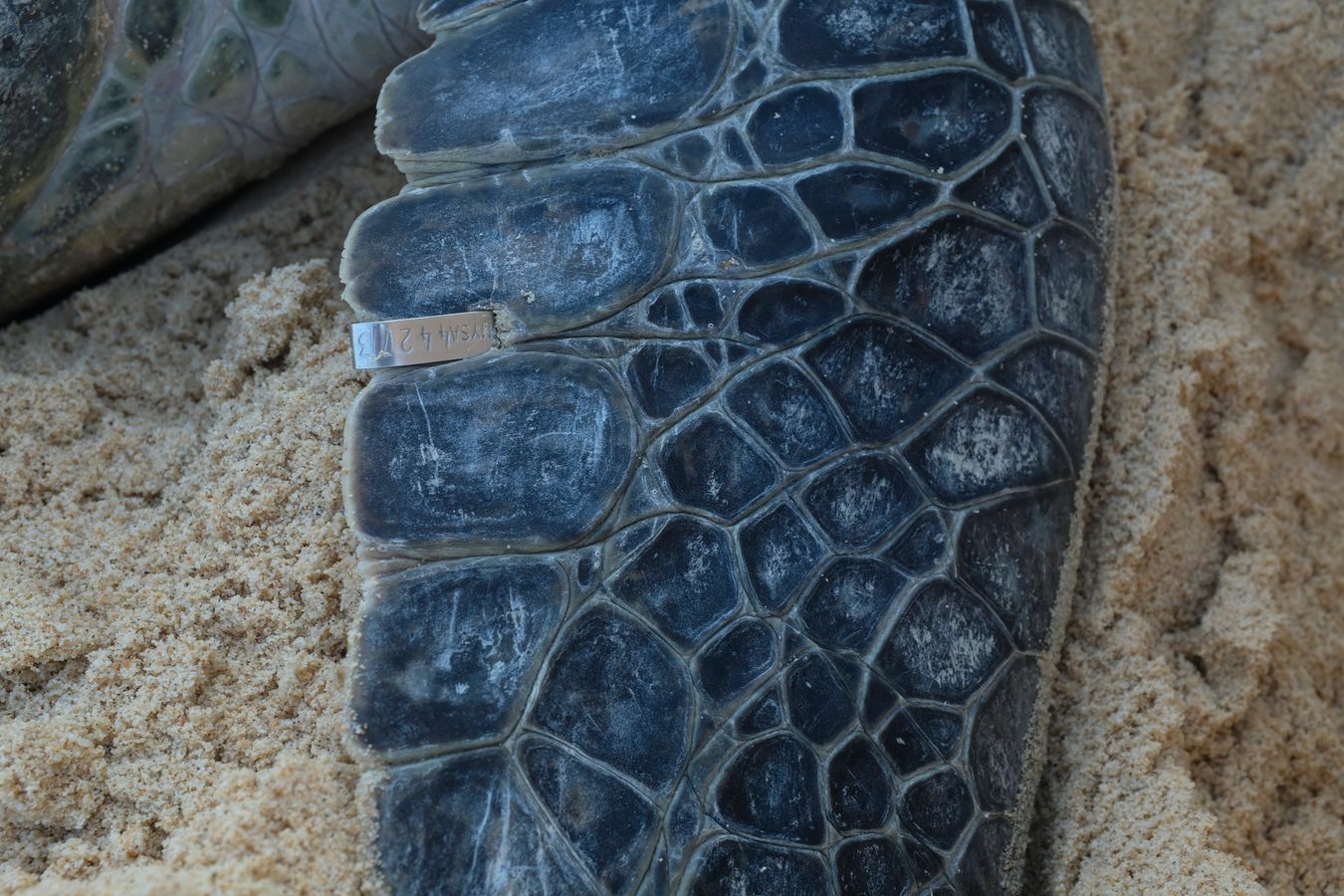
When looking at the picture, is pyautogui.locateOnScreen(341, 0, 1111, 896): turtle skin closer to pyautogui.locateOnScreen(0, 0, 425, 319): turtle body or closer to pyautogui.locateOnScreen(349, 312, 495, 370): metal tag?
pyautogui.locateOnScreen(349, 312, 495, 370): metal tag

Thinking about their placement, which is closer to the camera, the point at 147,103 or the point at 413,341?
the point at 413,341

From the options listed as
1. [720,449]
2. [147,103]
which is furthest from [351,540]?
[147,103]

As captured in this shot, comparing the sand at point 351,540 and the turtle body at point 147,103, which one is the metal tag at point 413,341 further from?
the turtle body at point 147,103

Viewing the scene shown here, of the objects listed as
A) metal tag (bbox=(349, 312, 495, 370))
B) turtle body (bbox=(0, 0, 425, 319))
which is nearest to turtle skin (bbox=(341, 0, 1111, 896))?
metal tag (bbox=(349, 312, 495, 370))

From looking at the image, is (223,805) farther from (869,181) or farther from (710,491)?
(869,181)

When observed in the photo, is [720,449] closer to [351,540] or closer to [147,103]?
[351,540]
